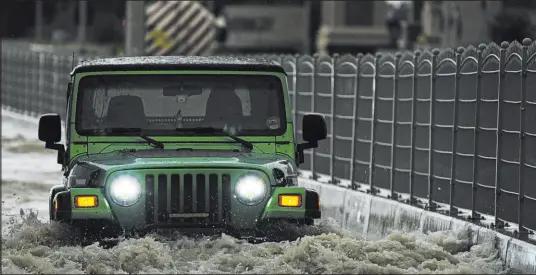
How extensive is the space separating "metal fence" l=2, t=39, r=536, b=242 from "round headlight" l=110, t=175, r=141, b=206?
3.71 m

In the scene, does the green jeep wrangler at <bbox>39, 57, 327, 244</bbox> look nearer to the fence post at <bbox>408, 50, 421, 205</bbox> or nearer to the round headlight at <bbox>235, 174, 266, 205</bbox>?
the round headlight at <bbox>235, 174, 266, 205</bbox>

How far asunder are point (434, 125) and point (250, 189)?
5.28 meters

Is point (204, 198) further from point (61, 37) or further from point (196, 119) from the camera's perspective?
point (61, 37)

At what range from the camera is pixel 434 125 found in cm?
1736

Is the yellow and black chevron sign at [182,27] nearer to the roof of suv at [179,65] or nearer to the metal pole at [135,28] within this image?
the metal pole at [135,28]

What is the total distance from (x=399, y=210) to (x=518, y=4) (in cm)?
4805

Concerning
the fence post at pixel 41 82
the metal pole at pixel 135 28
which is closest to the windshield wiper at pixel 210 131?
the metal pole at pixel 135 28

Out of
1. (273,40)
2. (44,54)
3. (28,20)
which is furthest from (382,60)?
(28,20)

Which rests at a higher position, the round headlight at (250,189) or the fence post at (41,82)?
the round headlight at (250,189)

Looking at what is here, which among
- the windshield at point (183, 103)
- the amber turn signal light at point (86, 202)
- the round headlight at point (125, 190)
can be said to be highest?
the windshield at point (183, 103)

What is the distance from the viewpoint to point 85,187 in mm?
12438

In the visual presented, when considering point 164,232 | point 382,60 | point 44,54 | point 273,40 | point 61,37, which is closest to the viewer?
point 164,232

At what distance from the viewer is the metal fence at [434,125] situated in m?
14.7

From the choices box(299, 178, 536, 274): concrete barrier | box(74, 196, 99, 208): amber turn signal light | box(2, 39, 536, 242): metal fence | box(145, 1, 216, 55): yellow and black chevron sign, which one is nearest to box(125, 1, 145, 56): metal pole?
box(2, 39, 536, 242): metal fence
